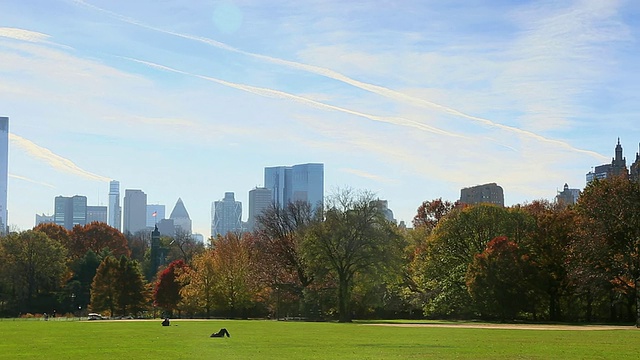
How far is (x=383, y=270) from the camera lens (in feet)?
247

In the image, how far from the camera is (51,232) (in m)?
129

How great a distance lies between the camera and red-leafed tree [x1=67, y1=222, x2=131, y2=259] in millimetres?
132625

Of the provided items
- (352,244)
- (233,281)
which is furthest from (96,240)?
(352,244)

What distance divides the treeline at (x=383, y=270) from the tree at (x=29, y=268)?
0.14 meters

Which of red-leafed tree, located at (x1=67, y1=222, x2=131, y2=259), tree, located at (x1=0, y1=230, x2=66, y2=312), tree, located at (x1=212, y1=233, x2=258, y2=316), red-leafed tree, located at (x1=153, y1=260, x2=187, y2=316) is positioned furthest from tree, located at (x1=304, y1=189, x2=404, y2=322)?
red-leafed tree, located at (x1=67, y1=222, x2=131, y2=259)

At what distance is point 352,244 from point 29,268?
4884 cm

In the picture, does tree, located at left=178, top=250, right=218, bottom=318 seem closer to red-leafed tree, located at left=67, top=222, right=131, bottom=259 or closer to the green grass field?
red-leafed tree, located at left=67, top=222, right=131, bottom=259

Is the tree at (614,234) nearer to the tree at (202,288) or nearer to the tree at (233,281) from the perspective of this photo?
the tree at (233,281)

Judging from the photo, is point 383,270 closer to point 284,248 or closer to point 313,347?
point 284,248

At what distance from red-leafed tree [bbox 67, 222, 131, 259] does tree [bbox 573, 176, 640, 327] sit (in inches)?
3463

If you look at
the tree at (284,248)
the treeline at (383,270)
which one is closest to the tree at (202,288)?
the treeline at (383,270)

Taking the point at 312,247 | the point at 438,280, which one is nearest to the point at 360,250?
the point at 312,247

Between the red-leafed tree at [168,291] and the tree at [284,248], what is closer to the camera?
the tree at [284,248]

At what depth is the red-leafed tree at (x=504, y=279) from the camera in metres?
70.6
